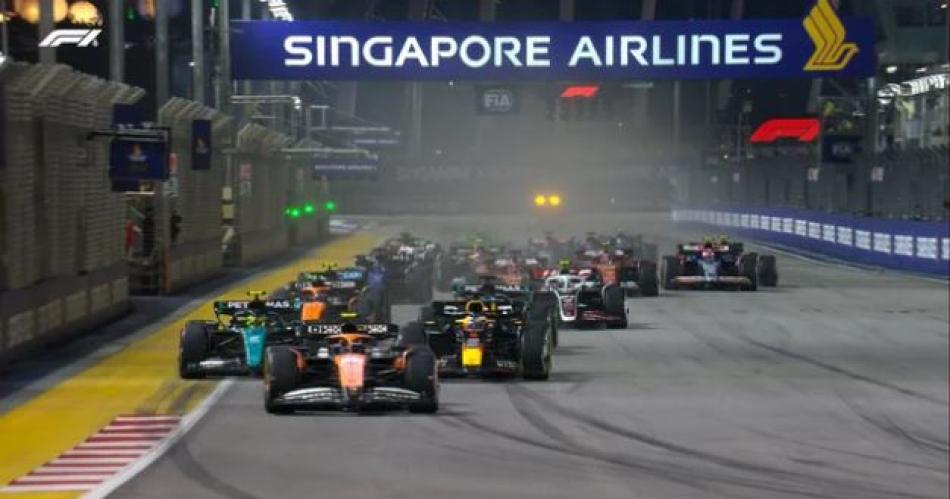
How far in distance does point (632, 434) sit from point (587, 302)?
45.3ft

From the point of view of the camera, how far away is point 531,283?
1335 inches

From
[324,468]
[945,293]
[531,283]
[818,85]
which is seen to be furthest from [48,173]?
[818,85]

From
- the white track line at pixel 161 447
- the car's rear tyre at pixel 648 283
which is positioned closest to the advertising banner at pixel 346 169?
the car's rear tyre at pixel 648 283

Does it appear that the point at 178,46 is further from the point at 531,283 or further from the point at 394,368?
the point at 394,368

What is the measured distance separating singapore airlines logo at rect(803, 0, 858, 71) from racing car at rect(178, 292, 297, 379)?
23.6m

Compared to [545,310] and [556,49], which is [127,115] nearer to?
[545,310]

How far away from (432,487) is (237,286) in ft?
113

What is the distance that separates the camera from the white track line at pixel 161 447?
48.5 ft

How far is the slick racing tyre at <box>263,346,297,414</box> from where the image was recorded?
19484 mm

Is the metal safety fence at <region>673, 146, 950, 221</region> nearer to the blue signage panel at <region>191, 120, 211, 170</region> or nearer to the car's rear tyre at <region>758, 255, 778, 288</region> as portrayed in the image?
the car's rear tyre at <region>758, 255, 778, 288</region>

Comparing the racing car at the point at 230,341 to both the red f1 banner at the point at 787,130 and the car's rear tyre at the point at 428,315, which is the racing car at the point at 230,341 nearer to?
the car's rear tyre at the point at 428,315

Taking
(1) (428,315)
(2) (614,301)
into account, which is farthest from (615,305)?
(1) (428,315)

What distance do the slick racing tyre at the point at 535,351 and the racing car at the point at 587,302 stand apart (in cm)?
843

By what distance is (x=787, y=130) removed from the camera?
317 ft
